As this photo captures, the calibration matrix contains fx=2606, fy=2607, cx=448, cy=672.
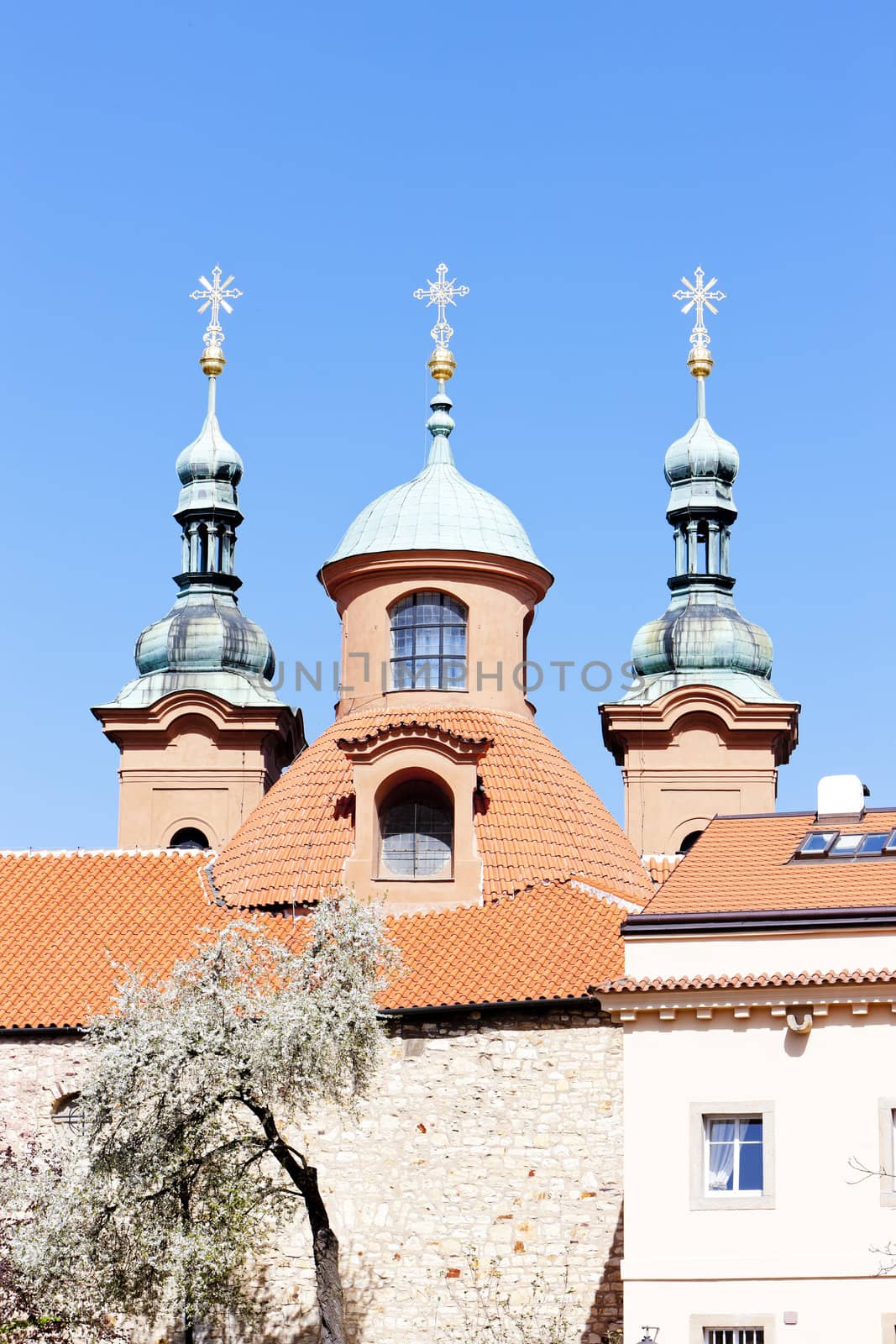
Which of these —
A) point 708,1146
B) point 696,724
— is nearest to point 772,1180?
point 708,1146

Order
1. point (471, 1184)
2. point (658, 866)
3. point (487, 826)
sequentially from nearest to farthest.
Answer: point (471, 1184)
point (487, 826)
point (658, 866)

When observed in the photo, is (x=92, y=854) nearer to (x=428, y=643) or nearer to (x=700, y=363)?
(x=428, y=643)

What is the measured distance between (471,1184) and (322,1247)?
2.84 metres

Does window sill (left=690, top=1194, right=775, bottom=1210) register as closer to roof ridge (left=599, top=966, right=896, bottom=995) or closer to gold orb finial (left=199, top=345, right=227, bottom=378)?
roof ridge (left=599, top=966, right=896, bottom=995)

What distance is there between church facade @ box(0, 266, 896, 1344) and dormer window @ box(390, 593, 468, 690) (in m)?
0.04

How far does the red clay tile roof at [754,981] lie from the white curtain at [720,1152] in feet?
4.47

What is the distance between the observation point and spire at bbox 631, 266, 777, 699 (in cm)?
5041

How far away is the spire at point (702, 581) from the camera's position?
165ft

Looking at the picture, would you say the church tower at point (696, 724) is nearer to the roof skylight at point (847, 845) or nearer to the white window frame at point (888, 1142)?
the roof skylight at point (847, 845)

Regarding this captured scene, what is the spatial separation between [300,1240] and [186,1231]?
11.5 ft

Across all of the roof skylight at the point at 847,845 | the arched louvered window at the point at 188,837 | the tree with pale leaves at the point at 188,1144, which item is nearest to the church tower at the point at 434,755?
the roof skylight at the point at 847,845

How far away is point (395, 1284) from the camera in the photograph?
29953 mm

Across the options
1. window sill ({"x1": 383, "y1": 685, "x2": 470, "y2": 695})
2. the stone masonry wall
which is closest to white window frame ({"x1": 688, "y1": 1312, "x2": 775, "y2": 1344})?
the stone masonry wall

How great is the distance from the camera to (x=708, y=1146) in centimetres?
2591
